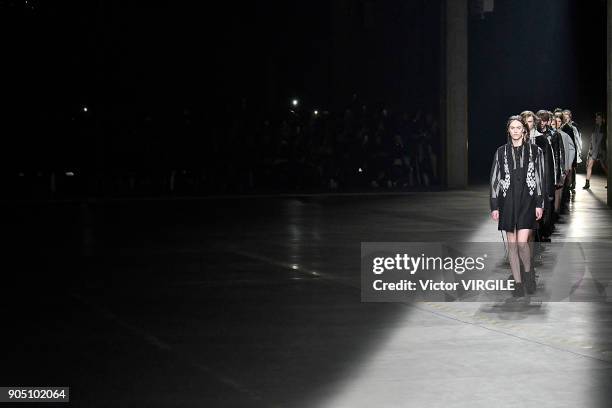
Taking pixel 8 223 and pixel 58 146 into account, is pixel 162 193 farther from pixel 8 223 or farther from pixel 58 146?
pixel 8 223

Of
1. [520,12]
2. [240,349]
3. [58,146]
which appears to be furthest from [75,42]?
[240,349]

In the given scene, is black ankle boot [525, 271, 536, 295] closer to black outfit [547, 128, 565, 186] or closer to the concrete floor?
the concrete floor

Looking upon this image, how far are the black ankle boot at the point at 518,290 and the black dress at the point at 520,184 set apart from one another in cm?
51

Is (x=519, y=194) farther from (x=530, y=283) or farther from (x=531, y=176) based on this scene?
(x=530, y=283)

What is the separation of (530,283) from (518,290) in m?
0.36

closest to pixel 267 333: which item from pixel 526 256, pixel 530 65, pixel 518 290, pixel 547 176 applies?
pixel 518 290

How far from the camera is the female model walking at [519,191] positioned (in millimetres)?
12781

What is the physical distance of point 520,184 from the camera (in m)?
12.8

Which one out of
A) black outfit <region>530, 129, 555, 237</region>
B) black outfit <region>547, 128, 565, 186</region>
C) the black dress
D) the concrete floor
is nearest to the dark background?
the concrete floor

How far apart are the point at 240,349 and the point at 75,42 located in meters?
25.2

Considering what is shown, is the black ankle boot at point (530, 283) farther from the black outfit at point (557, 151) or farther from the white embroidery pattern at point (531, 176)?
the black outfit at point (557, 151)

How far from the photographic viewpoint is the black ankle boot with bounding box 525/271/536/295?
13029mm

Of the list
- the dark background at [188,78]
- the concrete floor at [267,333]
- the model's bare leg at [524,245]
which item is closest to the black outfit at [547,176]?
the model's bare leg at [524,245]

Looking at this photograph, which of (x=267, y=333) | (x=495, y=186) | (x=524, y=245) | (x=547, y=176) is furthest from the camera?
(x=547, y=176)
